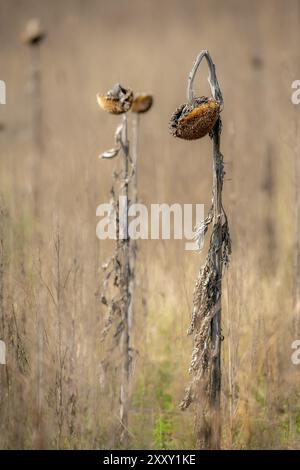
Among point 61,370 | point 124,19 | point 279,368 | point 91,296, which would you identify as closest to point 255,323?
point 279,368

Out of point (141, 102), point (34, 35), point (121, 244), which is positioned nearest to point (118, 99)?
point (141, 102)

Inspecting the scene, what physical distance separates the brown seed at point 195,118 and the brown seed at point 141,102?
37.9 inches

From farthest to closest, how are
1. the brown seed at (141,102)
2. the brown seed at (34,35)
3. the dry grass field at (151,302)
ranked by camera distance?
1. the brown seed at (34,35)
2. the brown seed at (141,102)
3. the dry grass field at (151,302)

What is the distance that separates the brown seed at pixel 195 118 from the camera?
2430mm

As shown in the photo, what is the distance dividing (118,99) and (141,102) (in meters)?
0.40

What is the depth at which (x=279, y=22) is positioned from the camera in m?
10.1

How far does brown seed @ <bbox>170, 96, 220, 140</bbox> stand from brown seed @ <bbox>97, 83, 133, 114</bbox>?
60 centimetres

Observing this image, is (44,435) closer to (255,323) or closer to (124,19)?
(255,323)

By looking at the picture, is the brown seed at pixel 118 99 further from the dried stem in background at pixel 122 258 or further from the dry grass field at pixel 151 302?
the dry grass field at pixel 151 302

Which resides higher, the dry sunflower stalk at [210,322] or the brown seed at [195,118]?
the brown seed at [195,118]

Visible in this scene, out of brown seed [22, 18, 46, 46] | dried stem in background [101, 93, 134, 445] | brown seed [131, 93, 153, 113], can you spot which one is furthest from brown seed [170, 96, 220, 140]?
brown seed [22, 18, 46, 46]

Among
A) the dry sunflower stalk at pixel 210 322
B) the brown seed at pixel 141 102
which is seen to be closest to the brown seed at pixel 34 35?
the brown seed at pixel 141 102

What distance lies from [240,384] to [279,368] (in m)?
0.20

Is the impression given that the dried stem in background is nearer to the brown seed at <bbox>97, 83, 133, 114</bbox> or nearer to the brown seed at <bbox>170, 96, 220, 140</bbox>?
the brown seed at <bbox>97, 83, 133, 114</bbox>
